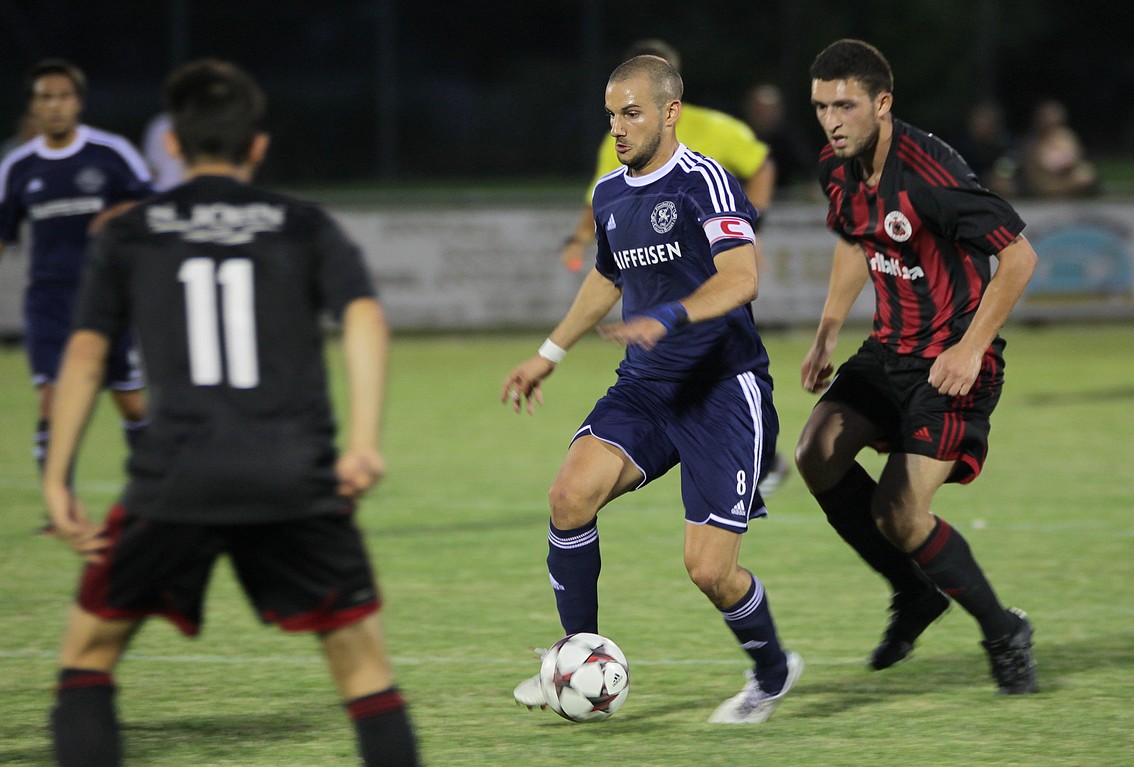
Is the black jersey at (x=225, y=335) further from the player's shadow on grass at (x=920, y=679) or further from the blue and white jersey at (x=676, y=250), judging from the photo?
the player's shadow on grass at (x=920, y=679)

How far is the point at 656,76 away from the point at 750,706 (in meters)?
1.87

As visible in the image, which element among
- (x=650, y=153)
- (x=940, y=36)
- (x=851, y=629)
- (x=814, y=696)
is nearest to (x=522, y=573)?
(x=851, y=629)

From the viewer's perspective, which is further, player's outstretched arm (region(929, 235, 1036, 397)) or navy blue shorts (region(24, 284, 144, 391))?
navy blue shorts (region(24, 284, 144, 391))

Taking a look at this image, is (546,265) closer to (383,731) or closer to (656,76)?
(656,76)

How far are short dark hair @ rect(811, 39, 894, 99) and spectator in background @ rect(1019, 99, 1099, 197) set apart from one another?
11.1 meters

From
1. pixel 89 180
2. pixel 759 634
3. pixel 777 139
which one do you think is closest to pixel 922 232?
pixel 759 634

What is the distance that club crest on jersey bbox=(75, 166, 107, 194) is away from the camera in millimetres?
7723

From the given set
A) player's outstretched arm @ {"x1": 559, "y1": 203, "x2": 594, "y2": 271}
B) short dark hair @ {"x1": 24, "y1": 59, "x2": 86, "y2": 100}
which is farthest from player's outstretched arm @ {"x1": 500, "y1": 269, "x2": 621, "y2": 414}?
short dark hair @ {"x1": 24, "y1": 59, "x2": 86, "y2": 100}

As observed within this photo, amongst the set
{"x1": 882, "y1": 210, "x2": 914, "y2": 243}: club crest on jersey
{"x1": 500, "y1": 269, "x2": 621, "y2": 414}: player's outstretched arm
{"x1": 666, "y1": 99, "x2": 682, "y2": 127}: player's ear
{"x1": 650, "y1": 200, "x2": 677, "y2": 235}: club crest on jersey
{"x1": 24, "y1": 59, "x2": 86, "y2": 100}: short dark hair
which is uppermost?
{"x1": 666, "y1": 99, "x2": 682, "y2": 127}: player's ear

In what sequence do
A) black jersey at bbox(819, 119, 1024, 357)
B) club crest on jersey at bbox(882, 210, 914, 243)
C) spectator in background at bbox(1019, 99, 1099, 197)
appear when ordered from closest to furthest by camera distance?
black jersey at bbox(819, 119, 1024, 357), club crest on jersey at bbox(882, 210, 914, 243), spectator in background at bbox(1019, 99, 1099, 197)

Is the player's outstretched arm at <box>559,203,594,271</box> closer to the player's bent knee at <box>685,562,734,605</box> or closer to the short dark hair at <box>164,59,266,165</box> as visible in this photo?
the player's bent knee at <box>685,562,734,605</box>

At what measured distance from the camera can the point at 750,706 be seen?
479 centimetres

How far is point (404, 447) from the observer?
10172mm

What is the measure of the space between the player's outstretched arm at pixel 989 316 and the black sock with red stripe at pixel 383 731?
215cm
